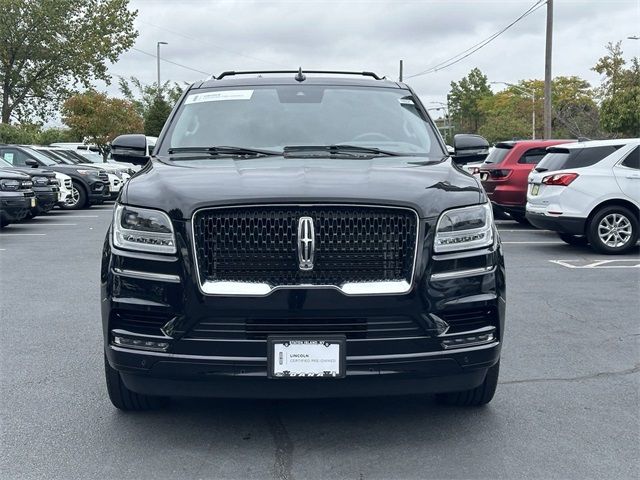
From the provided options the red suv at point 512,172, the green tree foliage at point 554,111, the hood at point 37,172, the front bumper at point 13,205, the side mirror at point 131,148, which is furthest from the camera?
the green tree foliage at point 554,111

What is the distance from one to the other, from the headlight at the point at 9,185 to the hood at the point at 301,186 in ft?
40.2

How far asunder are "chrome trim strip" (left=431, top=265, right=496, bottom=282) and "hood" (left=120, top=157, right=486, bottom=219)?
28 centimetres

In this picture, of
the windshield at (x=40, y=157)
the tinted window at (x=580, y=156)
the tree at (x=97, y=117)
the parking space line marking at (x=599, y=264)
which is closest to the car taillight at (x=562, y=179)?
the tinted window at (x=580, y=156)

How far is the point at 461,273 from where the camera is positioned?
4.14m

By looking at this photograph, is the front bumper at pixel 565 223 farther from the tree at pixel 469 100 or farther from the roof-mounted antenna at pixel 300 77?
the tree at pixel 469 100

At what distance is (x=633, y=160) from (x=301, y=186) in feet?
31.7

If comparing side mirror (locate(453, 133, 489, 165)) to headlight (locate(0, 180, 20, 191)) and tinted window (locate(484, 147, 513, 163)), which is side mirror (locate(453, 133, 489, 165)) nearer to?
tinted window (locate(484, 147, 513, 163))

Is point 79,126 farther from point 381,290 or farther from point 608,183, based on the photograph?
point 381,290

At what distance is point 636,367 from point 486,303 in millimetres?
2364

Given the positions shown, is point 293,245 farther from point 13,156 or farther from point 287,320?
point 13,156

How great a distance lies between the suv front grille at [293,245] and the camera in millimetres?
4070

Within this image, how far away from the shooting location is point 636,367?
19.7 ft

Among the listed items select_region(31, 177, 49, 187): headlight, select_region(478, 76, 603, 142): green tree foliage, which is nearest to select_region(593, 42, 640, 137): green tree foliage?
select_region(478, 76, 603, 142): green tree foliage

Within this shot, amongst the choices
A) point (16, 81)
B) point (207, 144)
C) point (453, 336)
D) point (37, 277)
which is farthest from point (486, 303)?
point (16, 81)
